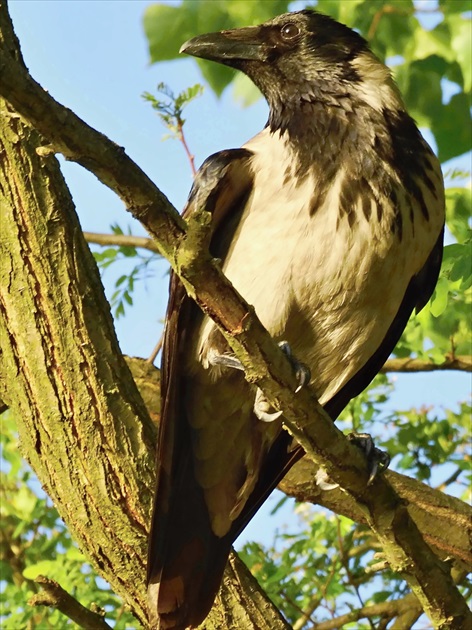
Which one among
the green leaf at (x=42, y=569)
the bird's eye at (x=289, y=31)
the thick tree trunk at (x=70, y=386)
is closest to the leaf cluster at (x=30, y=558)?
the green leaf at (x=42, y=569)

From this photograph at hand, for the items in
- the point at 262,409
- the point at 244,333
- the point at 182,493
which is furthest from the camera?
the point at 182,493

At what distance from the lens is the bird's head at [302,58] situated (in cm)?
399

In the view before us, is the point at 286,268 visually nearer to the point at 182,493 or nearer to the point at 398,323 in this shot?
the point at 398,323

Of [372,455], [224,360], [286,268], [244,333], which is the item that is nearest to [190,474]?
[224,360]

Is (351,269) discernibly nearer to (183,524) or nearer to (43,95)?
(183,524)

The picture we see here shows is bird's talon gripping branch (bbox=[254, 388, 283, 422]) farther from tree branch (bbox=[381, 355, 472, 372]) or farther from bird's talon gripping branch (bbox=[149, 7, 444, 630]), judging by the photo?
tree branch (bbox=[381, 355, 472, 372])

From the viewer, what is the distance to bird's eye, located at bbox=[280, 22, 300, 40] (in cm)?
417

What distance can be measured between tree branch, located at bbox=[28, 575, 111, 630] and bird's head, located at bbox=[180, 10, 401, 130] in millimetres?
2050

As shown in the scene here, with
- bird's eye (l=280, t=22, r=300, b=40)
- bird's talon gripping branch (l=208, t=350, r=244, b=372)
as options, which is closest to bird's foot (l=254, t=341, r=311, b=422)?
bird's talon gripping branch (l=208, t=350, r=244, b=372)

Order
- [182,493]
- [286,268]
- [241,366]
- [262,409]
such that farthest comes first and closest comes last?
[182,493], [262,409], [286,268], [241,366]

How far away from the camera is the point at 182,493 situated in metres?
3.84

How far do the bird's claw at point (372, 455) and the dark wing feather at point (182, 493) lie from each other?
674 mm

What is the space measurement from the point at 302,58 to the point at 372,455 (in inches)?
68.3

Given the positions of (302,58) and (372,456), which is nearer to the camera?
(372,456)
